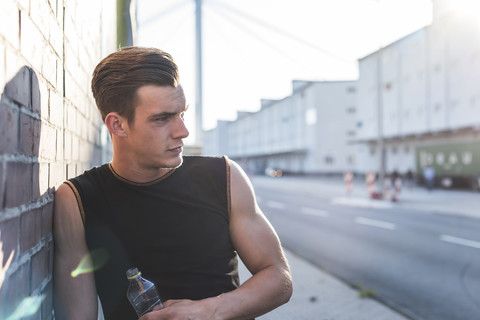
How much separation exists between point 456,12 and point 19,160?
28845 millimetres

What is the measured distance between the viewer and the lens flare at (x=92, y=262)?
4.82 ft

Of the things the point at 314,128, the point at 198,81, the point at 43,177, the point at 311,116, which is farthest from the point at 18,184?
the point at 311,116

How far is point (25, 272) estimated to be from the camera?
1.09m

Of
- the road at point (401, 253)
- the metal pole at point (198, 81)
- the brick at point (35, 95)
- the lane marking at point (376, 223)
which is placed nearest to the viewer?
the brick at point (35, 95)

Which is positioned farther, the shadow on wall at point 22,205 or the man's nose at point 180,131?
the man's nose at point 180,131

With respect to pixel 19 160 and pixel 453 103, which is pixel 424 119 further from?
pixel 19 160

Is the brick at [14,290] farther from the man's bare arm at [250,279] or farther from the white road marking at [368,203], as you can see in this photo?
the white road marking at [368,203]

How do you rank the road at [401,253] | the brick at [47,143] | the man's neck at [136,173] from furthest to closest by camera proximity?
the road at [401,253], the man's neck at [136,173], the brick at [47,143]

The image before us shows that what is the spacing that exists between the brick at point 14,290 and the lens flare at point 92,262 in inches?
14.3

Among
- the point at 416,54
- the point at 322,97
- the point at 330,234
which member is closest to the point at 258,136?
the point at 322,97

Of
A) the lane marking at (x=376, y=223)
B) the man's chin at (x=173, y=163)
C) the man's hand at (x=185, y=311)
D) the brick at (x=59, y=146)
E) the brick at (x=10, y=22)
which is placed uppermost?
the brick at (x=10, y=22)

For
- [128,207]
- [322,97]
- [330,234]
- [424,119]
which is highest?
[322,97]

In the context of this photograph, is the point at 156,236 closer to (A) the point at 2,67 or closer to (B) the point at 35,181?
(B) the point at 35,181

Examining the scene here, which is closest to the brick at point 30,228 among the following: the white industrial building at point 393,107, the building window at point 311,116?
the white industrial building at point 393,107
